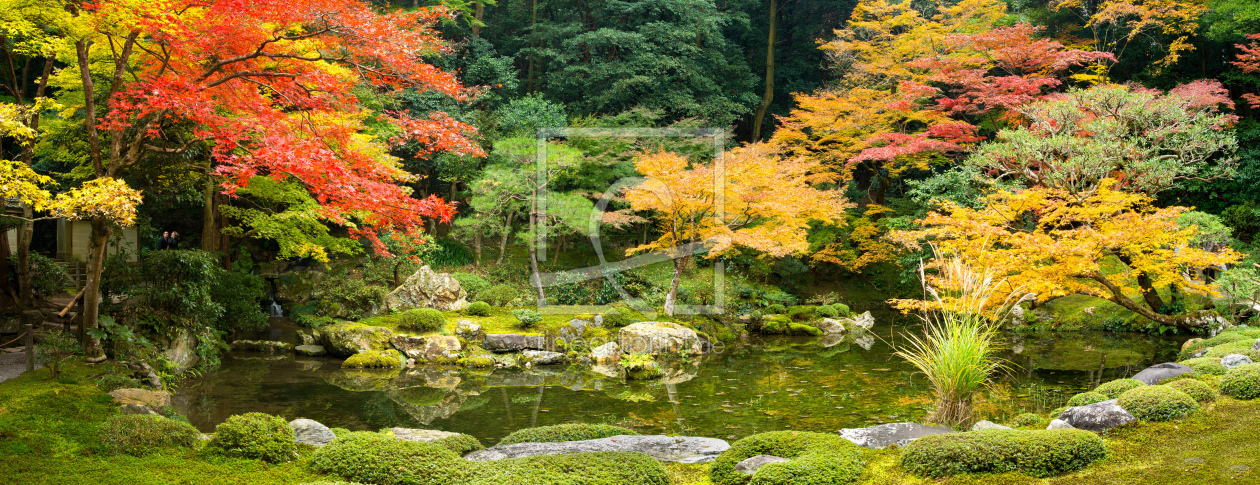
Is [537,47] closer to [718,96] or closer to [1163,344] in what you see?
[718,96]

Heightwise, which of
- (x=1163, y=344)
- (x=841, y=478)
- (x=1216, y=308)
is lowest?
(x=1163, y=344)

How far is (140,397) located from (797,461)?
18.4ft

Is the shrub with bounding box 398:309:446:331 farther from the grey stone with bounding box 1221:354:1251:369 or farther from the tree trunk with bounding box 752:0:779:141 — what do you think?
the tree trunk with bounding box 752:0:779:141

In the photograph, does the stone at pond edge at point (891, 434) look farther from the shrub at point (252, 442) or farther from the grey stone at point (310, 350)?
the grey stone at point (310, 350)

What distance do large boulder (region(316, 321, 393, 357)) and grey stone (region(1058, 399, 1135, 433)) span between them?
32.7 feet

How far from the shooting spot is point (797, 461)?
3941 millimetres

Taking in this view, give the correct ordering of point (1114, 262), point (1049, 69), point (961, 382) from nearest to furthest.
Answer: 1. point (961, 382)
2. point (1114, 262)
3. point (1049, 69)

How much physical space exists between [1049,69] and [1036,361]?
329 inches

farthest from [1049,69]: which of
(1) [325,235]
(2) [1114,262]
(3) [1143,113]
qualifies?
(1) [325,235]

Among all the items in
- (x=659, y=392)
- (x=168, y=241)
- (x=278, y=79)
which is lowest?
(x=659, y=392)

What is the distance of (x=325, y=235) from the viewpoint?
1202 cm

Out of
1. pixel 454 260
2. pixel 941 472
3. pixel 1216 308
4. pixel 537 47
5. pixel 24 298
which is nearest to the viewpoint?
pixel 941 472

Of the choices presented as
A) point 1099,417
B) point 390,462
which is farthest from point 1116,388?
point 390,462

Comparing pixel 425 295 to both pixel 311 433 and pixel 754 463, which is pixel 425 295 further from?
pixel 754 463
